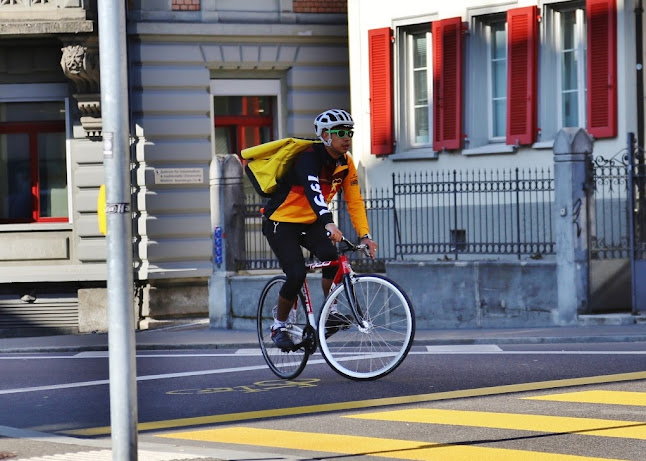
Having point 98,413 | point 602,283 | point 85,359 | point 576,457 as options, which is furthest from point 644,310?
point 576,457

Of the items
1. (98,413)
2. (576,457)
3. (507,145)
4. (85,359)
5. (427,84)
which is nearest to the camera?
(576,457)

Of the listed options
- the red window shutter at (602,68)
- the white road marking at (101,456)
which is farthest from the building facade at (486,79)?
the white road marking at (101,456)

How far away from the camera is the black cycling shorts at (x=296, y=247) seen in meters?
10.7

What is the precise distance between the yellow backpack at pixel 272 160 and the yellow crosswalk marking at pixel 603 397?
2.52 meters

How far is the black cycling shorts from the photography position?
10672 mm

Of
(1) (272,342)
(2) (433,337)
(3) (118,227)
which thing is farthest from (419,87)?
(3) (118,227)

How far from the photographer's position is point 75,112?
23.3m

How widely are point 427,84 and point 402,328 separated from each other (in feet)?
40.8

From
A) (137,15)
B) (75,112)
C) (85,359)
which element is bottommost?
(85,359)

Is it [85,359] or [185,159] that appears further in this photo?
[185,159]

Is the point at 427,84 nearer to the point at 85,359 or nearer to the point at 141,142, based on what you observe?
the point at 141,142

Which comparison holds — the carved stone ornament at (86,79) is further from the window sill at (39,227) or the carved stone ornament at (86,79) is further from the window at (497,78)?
the window at (497,78)

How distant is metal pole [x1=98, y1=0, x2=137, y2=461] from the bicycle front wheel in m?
3.98

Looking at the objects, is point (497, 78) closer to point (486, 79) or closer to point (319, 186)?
point (486, 79)
